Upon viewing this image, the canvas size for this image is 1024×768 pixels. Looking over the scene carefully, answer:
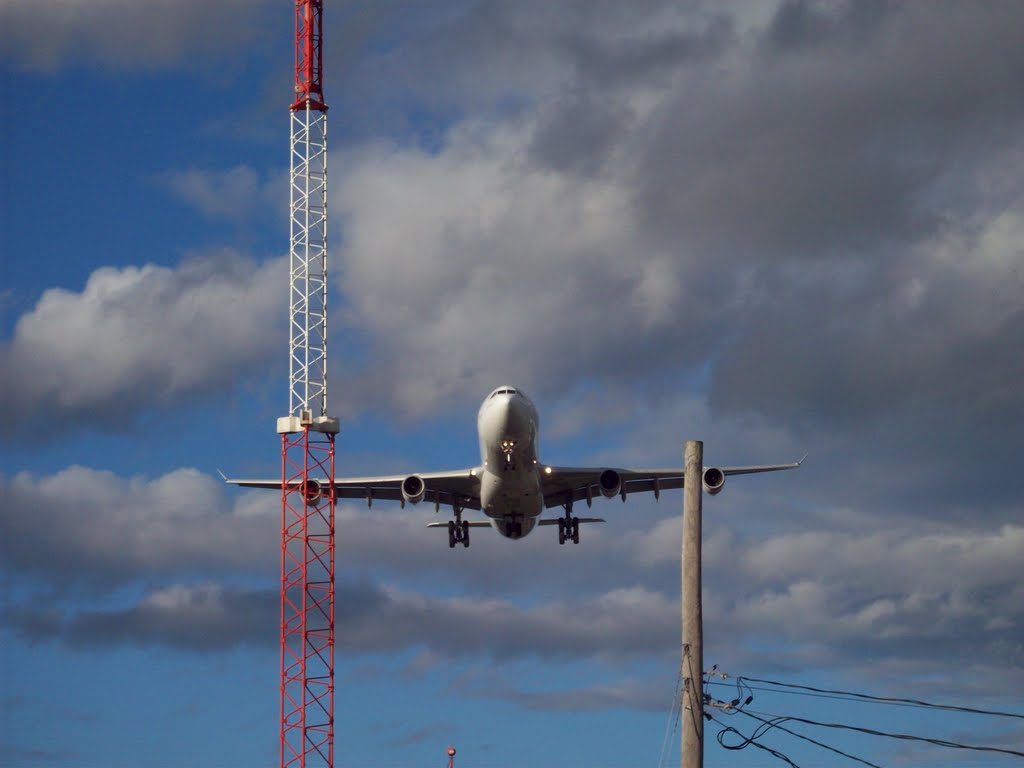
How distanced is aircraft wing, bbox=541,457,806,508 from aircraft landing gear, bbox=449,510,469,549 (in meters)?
4.07

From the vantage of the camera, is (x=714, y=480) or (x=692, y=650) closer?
(x=692, y=650)

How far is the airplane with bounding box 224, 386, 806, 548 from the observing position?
6131 cm

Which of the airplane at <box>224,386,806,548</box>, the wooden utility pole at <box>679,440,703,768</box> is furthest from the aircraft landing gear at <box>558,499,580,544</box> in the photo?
the wooden utility pole at <box>679,440,703,768</box>

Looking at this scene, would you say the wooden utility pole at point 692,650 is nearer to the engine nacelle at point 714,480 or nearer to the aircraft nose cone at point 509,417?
the aircraft nose cone at point 509,417

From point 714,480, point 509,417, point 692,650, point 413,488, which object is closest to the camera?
point 692,650

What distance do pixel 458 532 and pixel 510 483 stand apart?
41.6ft

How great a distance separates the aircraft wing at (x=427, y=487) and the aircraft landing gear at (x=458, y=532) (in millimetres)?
978

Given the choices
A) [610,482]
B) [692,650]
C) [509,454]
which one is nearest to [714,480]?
[610,482]

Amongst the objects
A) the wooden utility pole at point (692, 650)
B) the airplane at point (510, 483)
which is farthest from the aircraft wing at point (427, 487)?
the wooden utility pole at point (692, 650)

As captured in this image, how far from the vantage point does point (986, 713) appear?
2331cm

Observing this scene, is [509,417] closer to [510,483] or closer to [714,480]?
[510,483]

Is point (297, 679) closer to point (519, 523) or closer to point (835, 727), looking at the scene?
point (519, 523)

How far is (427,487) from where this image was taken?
233 feet

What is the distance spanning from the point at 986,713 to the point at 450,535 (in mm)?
53196
